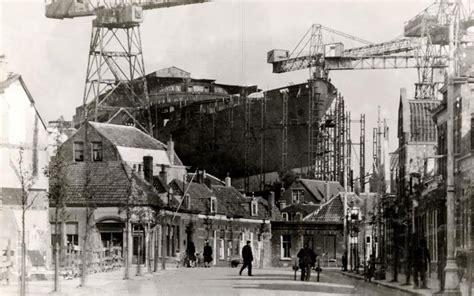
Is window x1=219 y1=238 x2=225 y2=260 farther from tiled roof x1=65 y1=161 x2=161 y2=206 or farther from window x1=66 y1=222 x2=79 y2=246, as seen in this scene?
window x1=66 y1=222 x2=79 y2=246

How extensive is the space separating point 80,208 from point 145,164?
8891 millimetres

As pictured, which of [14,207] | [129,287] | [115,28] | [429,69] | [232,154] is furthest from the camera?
[232,154]

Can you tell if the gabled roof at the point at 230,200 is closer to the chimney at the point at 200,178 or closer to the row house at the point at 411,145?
the chimney at the point at 200,178

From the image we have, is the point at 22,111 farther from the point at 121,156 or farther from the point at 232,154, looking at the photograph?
the point at 232,154

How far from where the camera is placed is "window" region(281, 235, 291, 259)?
3516 inches

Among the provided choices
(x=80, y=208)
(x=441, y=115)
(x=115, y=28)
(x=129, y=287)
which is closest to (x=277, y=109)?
(x=115, y=28)

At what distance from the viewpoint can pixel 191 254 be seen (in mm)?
67125

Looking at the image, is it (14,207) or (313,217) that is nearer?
(14,207)

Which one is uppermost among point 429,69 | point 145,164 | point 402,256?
point 429,69

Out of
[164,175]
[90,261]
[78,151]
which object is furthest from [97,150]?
[90,261]

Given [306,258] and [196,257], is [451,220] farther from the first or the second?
[196,257]

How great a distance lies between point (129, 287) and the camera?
32281 millimetres

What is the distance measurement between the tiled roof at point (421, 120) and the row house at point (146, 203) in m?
16.1

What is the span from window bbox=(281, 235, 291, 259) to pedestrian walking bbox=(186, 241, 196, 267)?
815 inches
